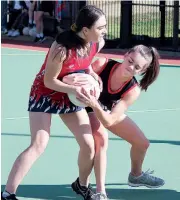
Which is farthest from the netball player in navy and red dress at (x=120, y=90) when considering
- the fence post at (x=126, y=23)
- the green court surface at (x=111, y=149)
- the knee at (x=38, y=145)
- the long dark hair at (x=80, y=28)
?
the fence post at (x=126, y=23)

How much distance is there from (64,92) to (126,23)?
560 inches

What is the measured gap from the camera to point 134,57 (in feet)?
19.2

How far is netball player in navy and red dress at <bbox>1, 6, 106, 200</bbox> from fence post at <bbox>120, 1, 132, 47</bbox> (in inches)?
→ 543

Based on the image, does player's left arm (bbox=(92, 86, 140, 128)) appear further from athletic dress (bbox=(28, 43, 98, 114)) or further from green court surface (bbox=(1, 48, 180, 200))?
green court surface (bbox=(1, 48, 180, 200))

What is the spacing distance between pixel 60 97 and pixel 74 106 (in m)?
0.15

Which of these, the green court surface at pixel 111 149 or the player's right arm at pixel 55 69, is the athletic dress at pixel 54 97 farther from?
the green court surface at pixel 111 149

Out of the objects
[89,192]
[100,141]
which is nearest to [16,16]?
[89,192]

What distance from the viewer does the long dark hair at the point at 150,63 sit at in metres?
5.88

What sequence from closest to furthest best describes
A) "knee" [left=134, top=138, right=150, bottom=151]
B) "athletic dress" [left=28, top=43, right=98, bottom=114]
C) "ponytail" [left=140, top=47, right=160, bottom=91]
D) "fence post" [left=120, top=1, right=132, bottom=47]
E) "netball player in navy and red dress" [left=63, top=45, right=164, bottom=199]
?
"athletic dress" [left=28, top=43, right=98, bottom=114]
"netball player in navy and red dress" [left=63, top=45, right=164, bottom=199]
"ponytail" [left=140, top=47, right=160, bottom=91]
"knee" [left=134, top=138, right=150, bottom=151]
"fence post" [left=120, top=1, right=132, bottom=47]

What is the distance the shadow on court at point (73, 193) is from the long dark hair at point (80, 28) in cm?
148

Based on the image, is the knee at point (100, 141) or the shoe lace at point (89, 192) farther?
the shoe lace at point (89, 192)

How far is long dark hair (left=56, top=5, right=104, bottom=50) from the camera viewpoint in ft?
18.2

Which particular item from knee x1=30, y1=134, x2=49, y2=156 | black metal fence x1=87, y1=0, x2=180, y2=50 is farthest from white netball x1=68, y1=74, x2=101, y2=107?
black metal fence x1=87, y1=0, x2=180, y2=50

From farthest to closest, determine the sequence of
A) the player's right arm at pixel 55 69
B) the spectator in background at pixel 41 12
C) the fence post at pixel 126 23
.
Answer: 1. the spectator in background at pixel 41 12
2. the fence post at pixel 126 23
3. the player's right arm at pixel 55 69
